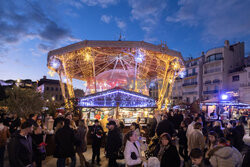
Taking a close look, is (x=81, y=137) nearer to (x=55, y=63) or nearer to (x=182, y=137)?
(x=182, y=137)

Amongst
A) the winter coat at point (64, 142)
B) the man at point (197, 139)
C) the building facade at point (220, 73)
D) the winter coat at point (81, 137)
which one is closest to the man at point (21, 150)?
the winter coat at point (64, 142)

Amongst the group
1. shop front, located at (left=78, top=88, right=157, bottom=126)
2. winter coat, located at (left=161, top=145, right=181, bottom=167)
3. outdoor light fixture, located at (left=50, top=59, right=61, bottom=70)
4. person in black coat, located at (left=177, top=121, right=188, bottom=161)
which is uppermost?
outdoor light fixture, located at (left=50, top=59, right=61, bottom=70)

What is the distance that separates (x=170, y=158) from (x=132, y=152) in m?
0.76

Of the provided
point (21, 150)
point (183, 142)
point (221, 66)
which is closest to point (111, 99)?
point (183, 142)

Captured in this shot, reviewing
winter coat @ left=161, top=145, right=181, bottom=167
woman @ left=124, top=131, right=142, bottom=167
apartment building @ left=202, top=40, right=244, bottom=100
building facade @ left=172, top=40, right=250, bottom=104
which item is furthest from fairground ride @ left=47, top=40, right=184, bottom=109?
apartment building @ left=202, top=40, right=244, bottom=100

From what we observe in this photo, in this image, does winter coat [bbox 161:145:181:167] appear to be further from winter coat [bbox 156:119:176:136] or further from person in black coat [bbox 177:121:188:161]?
person in black coat [bbox 177:121:188:161]

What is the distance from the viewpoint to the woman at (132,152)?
3673 mm

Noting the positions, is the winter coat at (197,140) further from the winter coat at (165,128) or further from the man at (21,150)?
the man at (21,150)

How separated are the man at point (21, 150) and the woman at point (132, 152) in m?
1.93

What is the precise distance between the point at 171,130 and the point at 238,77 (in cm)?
3446

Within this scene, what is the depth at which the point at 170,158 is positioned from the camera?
3365 millimetres

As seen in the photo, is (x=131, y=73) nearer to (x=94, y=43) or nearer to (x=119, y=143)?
(x=94, y=43)

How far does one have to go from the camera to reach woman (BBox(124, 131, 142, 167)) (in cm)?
367

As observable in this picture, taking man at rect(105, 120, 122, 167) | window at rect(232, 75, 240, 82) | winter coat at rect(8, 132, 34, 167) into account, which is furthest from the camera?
window at rect(232, 75, 240, 82)
